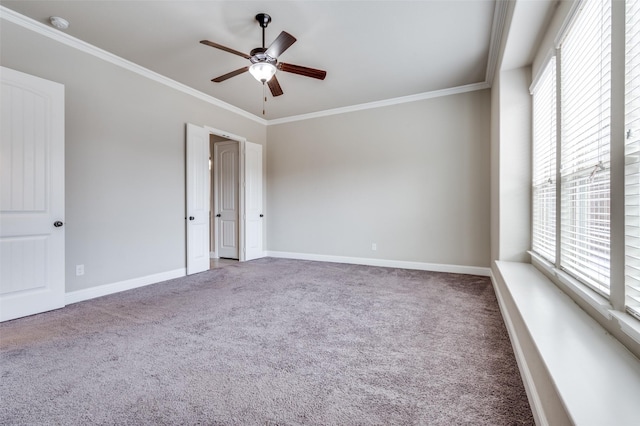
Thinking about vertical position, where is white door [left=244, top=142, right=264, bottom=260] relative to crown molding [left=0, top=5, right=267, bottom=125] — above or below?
below

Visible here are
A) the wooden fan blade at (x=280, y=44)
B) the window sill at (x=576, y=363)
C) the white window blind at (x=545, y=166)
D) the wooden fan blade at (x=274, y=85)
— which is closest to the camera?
the window sill at (x=576, y=363)

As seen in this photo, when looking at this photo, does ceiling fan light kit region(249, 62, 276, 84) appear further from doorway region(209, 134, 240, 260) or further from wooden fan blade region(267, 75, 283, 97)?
doorway region(209, 134, 240, 260)

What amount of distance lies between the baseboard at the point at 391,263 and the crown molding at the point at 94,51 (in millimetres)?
3116

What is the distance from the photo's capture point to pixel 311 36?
3080mm

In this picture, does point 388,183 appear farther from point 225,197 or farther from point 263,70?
point 225,197

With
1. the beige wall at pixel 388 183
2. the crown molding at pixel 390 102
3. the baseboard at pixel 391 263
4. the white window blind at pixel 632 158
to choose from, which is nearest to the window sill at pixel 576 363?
the white window blind at pixel 632 158

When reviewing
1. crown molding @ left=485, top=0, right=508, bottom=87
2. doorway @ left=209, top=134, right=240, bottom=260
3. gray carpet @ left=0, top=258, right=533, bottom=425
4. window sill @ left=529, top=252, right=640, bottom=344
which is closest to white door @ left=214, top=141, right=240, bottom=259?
doorway @ left=209, top=134, right=240, bottom=260

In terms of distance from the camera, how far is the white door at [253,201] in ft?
18.4

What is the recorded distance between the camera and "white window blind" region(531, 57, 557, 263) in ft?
7.47

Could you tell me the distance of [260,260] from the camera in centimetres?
567

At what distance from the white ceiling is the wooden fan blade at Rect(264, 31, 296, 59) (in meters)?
0.41

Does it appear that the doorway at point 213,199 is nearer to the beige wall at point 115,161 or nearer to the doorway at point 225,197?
the doorway at point 225,197

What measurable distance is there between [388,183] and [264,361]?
3726 millimetres

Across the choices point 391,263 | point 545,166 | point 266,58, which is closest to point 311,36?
point 266,58
